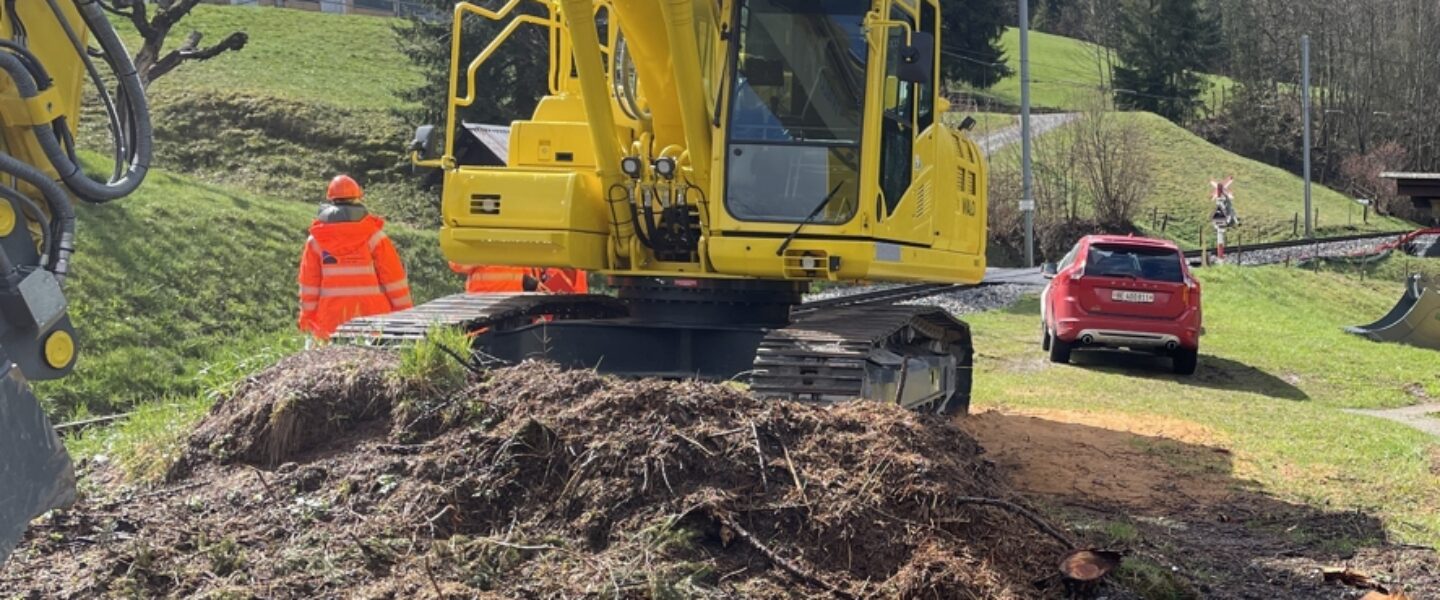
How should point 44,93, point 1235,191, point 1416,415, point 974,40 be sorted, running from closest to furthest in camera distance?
1. point 44,93
2. point 1416,415
3. point 974,40
4. point 1235,191

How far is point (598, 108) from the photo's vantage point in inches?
328

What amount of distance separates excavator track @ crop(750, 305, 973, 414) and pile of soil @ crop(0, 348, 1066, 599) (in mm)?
1253

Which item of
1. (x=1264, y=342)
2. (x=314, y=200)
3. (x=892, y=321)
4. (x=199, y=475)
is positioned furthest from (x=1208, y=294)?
(x=199, y=475)

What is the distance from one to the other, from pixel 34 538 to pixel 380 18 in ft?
152

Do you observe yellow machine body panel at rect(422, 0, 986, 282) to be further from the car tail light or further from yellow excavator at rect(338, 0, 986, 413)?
the car tail light

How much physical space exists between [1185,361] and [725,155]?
404 inches

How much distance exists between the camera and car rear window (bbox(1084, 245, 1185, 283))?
1666cm

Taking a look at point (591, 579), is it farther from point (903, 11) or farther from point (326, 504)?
point (903, 11)

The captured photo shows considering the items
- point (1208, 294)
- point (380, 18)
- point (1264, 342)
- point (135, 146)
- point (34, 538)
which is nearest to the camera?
point (135, 146)

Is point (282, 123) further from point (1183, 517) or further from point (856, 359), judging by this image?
point (1183, 517)

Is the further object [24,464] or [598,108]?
[598,108]

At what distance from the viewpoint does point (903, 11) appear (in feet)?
28.3

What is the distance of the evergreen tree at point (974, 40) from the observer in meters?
43.0

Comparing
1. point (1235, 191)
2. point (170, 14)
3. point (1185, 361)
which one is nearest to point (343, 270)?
point (1185, 361)
